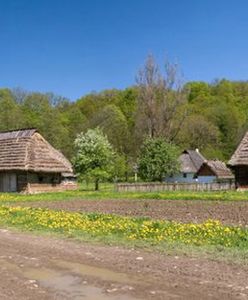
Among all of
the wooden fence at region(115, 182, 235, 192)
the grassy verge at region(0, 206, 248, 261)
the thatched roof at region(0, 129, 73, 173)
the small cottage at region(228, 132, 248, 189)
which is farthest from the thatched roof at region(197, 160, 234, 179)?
the grassy verge at region(0, 206, 248, 261)

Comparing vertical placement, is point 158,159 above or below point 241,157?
above

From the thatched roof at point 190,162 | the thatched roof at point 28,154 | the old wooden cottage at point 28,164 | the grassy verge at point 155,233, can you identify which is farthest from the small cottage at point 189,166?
the grassy verge at point 155,233

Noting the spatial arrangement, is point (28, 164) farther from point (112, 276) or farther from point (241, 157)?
point (112, 276)

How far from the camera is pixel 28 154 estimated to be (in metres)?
50.6

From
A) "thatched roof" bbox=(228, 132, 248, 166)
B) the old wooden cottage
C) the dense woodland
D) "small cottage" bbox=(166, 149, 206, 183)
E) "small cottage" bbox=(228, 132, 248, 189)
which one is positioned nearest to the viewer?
"thatched roof" bbox=(228, 132, 248, 166)

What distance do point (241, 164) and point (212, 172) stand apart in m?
34.2

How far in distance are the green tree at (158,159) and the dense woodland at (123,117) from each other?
82.4 feet

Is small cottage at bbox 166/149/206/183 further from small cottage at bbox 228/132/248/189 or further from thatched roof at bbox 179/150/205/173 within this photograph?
small cottage at bbox 228/132/248/189

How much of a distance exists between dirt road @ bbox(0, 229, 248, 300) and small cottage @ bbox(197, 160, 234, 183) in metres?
69.6

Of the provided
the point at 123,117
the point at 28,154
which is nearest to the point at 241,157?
the point at 28,154

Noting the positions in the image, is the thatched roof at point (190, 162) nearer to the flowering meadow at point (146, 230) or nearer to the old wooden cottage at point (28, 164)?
the old wooden cottage at point (28, 164)

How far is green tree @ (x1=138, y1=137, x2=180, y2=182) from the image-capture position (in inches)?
2392

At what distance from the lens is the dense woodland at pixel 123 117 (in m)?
93.5

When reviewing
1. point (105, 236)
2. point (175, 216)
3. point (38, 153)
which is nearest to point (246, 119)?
point (38, 153)
